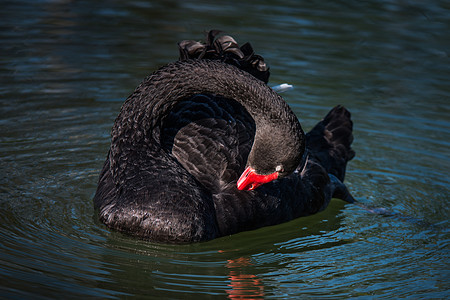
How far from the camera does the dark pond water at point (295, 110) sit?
20.4ft

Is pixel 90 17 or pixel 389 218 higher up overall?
pixel 90 17

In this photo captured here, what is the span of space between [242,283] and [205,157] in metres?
1.49

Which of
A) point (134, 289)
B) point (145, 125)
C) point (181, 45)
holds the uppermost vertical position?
point (181, 45)

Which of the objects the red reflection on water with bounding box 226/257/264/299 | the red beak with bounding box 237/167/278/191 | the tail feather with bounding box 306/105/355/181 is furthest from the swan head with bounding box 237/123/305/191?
the tail feather with bounding box 306/105/355/181

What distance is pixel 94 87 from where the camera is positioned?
36.3 ft

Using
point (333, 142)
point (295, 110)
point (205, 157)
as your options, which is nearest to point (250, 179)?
point (205, 157)

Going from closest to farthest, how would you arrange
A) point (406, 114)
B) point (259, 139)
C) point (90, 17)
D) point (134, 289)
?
point (134, 289)
point (259, 139)
point (406, 114)
point (90, 17)

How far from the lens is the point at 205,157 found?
23.7 ft

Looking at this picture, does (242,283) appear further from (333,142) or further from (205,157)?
(333,142)

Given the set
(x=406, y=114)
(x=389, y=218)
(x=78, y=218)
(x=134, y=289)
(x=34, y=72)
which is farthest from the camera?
(x=34, y=72)

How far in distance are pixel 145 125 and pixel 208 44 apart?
1261mm

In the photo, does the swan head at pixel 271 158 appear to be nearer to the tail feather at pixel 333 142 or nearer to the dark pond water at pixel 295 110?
the dark pond water at pixel 295 110

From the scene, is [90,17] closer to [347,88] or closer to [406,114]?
[347,88]

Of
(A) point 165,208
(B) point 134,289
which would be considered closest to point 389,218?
(A) point 165,208
